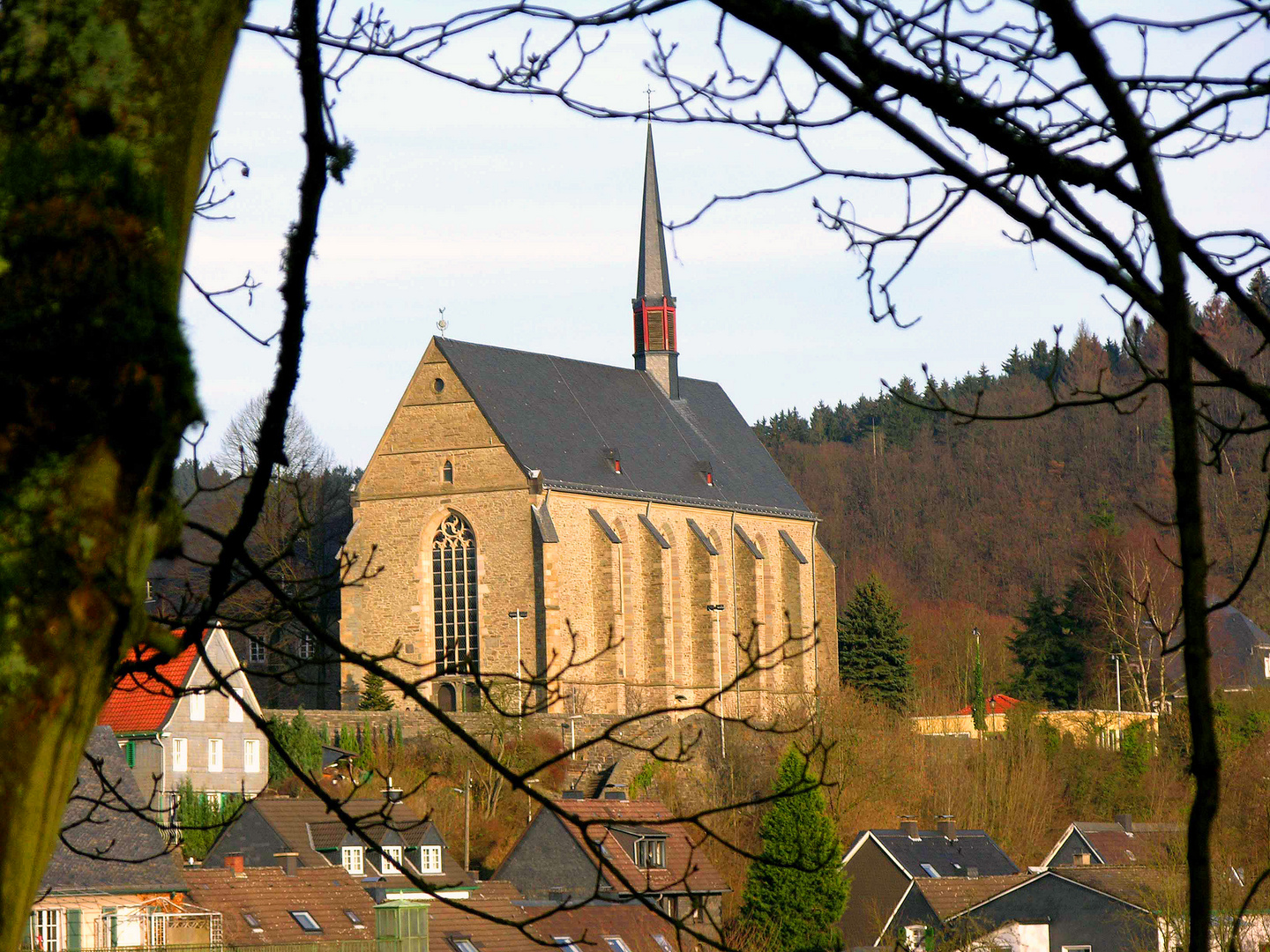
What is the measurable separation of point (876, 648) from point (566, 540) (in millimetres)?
18660

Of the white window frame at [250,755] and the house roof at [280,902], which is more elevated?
the white window frame at [250,755]

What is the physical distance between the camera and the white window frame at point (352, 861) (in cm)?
3519

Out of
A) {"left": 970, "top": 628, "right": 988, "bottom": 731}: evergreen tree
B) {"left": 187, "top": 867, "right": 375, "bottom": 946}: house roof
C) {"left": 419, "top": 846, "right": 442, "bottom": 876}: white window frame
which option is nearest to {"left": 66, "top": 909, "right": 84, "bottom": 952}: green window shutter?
{"left": 187, "top": 867, "right": 375, "bottom": 946}: house roof

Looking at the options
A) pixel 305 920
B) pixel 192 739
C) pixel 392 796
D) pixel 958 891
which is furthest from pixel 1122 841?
pixel 392 796

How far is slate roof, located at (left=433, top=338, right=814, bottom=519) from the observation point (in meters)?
53.5

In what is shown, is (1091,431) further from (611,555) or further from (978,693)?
(611,555)

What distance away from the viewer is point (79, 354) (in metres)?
1.65

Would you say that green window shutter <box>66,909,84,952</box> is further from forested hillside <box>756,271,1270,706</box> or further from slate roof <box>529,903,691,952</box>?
forested hillside <box>756,271,1270,706</box>

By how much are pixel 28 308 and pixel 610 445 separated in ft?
179

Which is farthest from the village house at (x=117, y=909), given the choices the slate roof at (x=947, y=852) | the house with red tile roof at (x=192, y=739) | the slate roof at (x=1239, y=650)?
the slate roof at (x=1239, y=650)

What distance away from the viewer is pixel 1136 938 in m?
37.1

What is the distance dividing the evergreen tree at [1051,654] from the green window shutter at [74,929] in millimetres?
48607

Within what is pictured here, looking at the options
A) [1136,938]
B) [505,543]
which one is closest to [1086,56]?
[1136,938]

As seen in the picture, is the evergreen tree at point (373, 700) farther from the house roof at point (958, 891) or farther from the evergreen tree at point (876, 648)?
the evergreen tree at point (876, 648)
